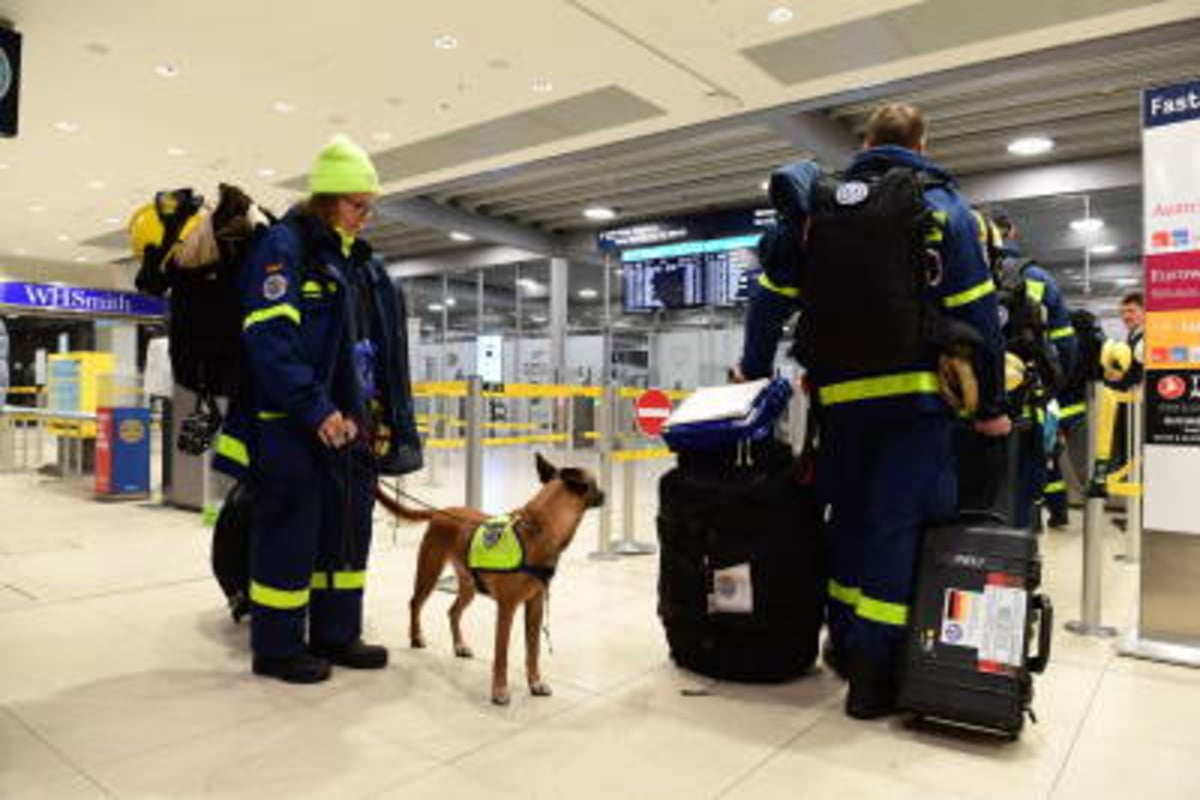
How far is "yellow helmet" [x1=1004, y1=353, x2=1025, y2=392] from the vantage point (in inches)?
124

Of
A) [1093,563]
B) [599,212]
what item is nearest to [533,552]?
[1093,563]

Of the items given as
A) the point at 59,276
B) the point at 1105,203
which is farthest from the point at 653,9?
the point at 59,276

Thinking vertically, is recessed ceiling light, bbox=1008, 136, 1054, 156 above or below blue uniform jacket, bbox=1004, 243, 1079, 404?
above

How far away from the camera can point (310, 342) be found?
2.75 metres

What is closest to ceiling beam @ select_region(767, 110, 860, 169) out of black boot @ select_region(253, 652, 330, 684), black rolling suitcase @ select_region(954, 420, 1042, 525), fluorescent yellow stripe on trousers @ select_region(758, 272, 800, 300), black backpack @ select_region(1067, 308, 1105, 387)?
black backpack @ select_region(1067, 308, 1105, 387)

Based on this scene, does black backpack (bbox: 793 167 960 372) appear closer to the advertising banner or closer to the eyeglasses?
the advertising banner

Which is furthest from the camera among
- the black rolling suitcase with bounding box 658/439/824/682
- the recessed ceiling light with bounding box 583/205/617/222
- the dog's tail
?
the recessed ceiling light with bounding box 583/205/617/222

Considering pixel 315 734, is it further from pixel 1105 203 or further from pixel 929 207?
pixel 1105 203

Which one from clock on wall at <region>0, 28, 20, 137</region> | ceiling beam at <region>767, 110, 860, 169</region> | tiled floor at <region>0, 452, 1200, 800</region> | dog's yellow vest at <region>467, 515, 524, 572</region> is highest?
ceiling beam at <region>767, 110, 860, 169</region>

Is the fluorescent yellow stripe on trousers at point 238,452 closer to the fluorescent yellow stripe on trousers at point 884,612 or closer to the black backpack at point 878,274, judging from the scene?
the black backpack at point 878,274

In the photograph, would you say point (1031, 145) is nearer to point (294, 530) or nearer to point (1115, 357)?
point (1115, 357)

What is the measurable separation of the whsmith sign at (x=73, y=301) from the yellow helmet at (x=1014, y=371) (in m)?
8.59

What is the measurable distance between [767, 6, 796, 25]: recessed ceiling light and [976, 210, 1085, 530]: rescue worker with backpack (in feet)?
9.67

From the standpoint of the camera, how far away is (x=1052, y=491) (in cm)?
545
